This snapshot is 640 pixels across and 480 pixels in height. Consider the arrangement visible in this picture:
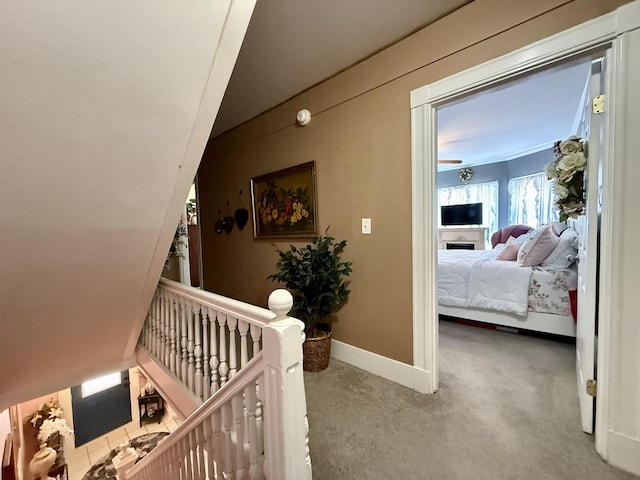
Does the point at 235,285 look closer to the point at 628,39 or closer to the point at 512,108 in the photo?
the point at 628,39

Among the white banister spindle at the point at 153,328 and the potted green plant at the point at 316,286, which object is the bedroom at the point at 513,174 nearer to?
the potted green plant at the point at 316,286

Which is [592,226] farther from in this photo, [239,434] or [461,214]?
[461,214]

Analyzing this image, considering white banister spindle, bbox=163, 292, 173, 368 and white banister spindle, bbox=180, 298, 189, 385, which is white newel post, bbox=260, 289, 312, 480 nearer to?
white banister spindle, bbox=180, 298, 189, 385

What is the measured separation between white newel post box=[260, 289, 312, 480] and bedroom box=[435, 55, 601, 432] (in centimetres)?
140

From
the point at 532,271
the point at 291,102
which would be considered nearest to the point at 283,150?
the point at 291,102

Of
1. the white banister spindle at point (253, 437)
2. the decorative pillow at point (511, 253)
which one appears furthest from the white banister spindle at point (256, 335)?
the decorative pillow at point (511, 253)

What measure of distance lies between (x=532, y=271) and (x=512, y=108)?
1.94 meters

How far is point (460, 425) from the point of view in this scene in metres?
1.47

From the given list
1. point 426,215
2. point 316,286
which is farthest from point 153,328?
point 426,215

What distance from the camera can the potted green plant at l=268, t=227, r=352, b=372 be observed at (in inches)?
78.9

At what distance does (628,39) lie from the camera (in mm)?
1095

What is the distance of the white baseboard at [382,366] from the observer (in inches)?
69.4

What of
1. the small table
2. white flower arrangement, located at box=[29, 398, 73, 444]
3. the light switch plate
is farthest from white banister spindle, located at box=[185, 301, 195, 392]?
→ the small table

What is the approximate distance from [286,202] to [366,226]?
0.91 meters
